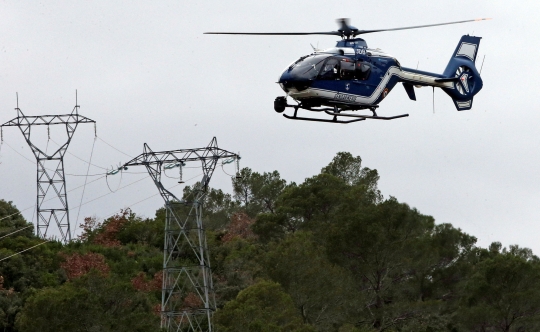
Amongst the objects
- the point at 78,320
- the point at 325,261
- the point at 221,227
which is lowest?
the point at 78,320

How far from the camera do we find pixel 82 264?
241 ft

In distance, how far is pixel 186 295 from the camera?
73.5 metres

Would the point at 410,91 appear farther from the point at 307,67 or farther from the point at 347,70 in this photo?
the point at 307,67

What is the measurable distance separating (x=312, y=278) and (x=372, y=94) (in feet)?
72.6

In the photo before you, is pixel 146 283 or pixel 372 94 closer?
pixel 372 94

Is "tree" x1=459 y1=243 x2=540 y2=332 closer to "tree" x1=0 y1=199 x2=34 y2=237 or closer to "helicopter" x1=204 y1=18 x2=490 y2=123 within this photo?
"helicopter" x1=204 y1=18 x2=490 y2=123

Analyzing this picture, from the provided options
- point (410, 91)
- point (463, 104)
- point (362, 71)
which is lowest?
point (362, 71)

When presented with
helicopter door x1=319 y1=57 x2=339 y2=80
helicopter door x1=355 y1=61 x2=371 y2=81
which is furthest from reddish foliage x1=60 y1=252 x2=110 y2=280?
helicopter door x1=319 y1=57 x2=339 y2=80

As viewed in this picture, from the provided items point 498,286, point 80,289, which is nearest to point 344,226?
point 498,286

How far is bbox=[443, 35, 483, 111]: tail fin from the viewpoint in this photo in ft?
163

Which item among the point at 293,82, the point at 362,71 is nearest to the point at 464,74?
the point at 362,71

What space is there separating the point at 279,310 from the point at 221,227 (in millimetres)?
51373

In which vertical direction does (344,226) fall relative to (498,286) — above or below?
above

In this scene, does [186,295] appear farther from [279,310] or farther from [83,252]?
[279,310]
